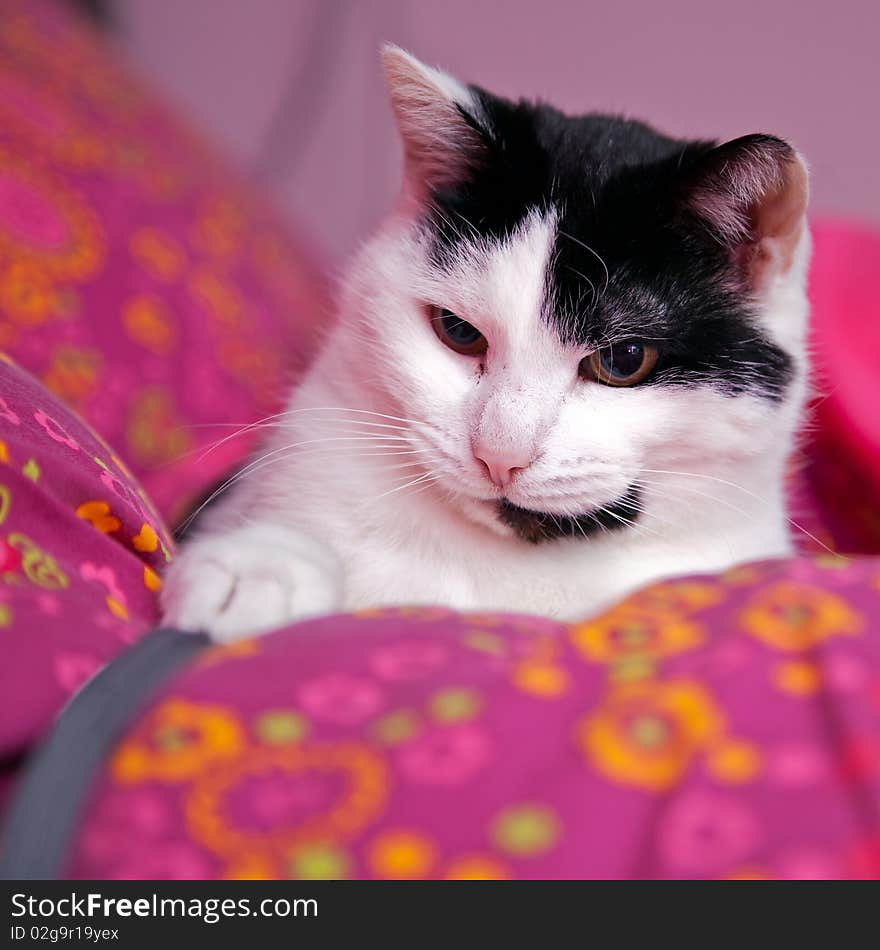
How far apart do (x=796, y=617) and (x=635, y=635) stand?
0.11 meters

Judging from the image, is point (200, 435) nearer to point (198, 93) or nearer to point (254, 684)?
point (254, 684)

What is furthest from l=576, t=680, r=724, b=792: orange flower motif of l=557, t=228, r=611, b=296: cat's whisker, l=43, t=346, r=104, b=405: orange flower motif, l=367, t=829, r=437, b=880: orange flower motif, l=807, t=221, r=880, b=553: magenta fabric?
l=43, t=346, r=104, b=405: orange flower motif

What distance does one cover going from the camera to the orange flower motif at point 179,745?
1.86 feet

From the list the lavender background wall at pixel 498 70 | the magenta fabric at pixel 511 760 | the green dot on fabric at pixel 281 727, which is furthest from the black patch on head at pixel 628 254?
the lavender background wall at pixel 498 70

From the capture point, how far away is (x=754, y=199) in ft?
3.07

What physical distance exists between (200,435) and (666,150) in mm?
977

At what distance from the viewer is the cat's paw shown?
0.74 meters

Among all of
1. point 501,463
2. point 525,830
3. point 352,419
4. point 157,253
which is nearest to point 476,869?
point 525,830

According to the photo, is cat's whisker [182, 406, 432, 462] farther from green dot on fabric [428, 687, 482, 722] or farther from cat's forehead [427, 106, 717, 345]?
green dot on fabric [428, 687, 482, 722]

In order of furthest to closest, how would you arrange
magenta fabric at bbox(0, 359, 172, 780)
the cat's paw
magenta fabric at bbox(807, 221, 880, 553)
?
1. magenta fabric at bbox(807, 221, 880, 553)
2. the cat's paw
3. magenta fabric at bbox(0, 359, 172, 780)

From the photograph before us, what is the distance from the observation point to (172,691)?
61cm

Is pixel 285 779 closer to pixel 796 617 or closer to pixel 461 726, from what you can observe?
pixel 461 726

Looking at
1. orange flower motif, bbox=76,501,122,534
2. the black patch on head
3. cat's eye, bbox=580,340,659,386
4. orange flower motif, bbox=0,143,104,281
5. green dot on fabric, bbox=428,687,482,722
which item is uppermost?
the black patch on head

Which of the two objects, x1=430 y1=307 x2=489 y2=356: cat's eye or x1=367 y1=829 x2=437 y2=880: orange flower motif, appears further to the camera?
x1=430 y1=307 x2=489 y2=356: cat's eye
